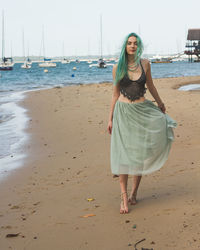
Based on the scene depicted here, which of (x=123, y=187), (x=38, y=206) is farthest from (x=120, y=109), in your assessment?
(x=38, y=206)

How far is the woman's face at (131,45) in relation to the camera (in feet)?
13.9

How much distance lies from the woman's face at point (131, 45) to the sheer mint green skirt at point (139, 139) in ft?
1.70

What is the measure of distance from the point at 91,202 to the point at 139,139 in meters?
0.99

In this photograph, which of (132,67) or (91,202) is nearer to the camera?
(132,67)

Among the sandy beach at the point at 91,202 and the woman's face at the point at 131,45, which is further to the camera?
the woman's face at the point at 131,45

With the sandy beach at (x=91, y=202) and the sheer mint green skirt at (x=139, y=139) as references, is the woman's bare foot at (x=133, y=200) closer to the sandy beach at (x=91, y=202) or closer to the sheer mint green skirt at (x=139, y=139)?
the sandy beach at (x=91, y=202)

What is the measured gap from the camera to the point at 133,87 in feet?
14.1

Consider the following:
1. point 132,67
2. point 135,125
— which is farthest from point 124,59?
point 135,125

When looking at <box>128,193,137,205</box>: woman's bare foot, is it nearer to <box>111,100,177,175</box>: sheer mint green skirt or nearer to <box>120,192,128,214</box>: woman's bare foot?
<box>120,192,128,214</box>: woman's bare foot

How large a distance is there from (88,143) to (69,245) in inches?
175

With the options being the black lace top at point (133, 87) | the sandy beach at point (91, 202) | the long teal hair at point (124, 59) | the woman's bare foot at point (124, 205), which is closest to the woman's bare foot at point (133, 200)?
the sandy beach at point (91, 202)

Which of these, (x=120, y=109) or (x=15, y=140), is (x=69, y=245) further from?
(x=15, y=140)

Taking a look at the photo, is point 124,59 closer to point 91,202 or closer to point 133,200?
point 133,200

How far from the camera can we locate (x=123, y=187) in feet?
14.5
